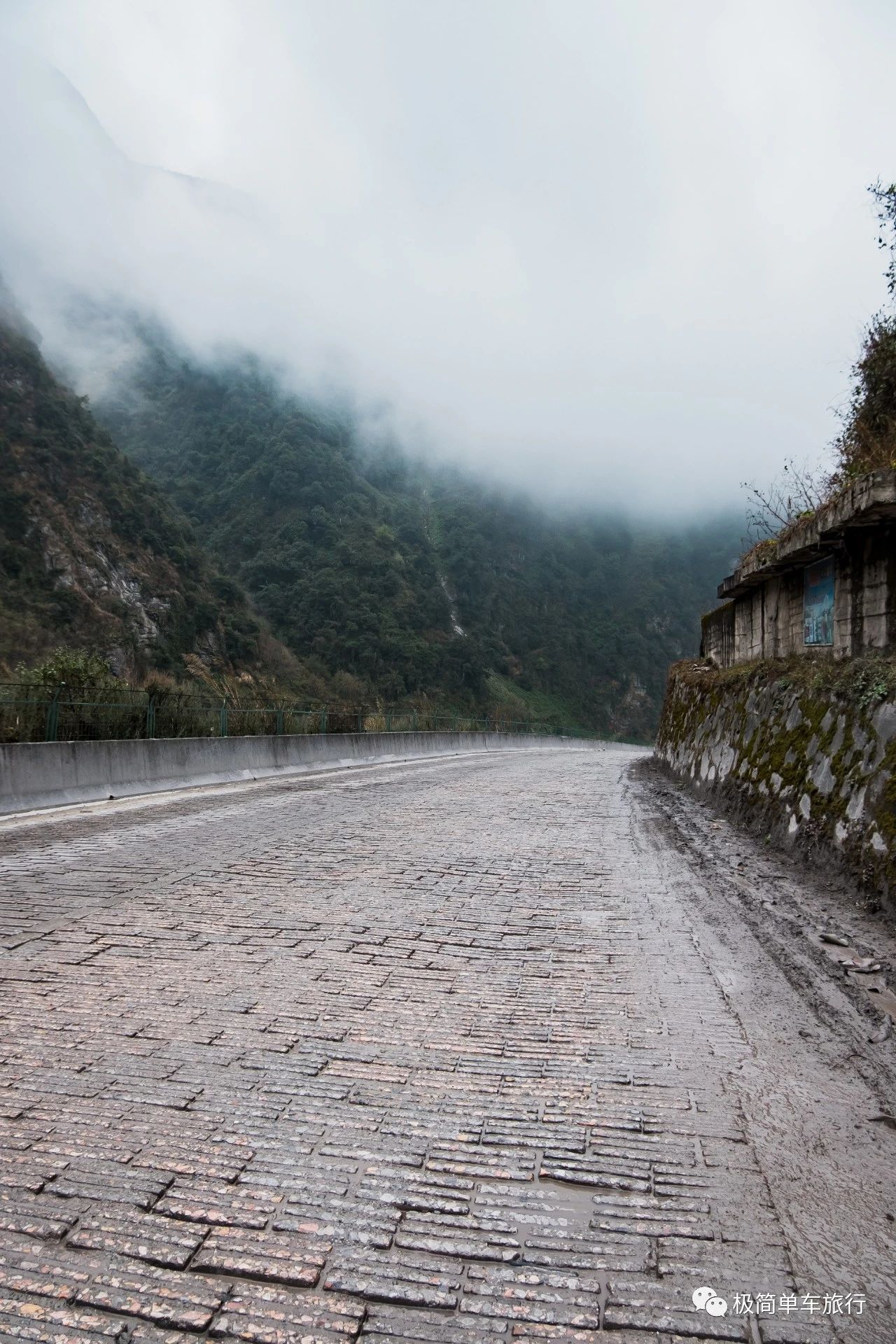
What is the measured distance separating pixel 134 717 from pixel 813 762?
42.9ft

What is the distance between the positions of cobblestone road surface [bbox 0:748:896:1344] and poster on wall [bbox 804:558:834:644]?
529 centimetres

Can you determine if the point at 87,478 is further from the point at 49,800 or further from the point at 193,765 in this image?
the point at 49,800

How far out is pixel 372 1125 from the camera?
338cm

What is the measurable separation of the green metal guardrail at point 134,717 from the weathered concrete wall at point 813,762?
10264 millimetres

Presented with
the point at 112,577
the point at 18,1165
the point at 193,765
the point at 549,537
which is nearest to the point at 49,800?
the point at 193,765

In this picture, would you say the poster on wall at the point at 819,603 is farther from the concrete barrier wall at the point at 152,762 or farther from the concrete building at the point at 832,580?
the concrete barrier wall at the point at 152,762

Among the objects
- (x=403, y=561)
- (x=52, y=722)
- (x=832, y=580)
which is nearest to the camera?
(x=832, y=580)

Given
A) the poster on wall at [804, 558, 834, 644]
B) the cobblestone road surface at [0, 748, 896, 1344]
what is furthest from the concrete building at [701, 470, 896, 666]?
the cobblestone road surface at [0, 748, 896, 1344]

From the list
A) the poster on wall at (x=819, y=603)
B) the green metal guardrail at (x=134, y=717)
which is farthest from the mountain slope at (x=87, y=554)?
the poster on wall at (x=819, y=603)

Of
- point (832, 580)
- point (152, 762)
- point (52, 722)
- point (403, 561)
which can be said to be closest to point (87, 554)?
point (152, 762)

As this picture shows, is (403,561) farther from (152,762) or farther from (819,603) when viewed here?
(819,603)

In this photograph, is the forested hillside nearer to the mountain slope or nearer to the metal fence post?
the mountain slope

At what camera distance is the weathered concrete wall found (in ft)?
23.0

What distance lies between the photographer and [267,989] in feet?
15.7
